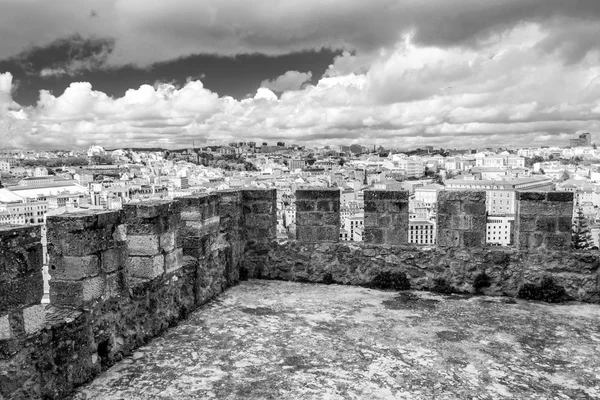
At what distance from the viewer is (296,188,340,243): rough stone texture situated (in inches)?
251

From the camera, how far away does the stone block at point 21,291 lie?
281 cm

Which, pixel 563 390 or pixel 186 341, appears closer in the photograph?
pixel 563 390

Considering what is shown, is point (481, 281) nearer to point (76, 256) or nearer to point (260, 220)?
point (260, 220)

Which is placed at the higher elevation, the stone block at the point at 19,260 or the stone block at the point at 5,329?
the stone block at the point at 19,260

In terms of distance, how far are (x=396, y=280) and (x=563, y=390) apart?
9.22 ft

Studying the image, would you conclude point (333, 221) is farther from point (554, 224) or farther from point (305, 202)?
point (554, 224)

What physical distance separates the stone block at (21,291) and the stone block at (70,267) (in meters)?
0.54

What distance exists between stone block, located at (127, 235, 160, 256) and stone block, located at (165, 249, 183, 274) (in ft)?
0.71

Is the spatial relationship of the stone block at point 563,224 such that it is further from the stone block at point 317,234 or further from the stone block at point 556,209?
the stone block at point 317,234

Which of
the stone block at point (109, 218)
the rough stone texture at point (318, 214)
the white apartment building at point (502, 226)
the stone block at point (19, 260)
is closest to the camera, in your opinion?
the stone block at point (19, 260)

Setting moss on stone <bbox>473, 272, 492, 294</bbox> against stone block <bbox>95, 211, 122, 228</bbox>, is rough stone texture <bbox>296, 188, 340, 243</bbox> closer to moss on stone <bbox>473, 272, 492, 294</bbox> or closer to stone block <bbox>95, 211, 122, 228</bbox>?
moss on stone <bbox>473, 272, 492, 294</bbox>

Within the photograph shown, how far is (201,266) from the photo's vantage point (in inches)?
211

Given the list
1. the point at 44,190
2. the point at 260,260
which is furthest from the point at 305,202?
the point at 44,190

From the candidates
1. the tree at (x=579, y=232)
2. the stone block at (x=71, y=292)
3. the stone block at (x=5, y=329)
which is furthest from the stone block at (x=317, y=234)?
the tree at (x=579, y=232)
